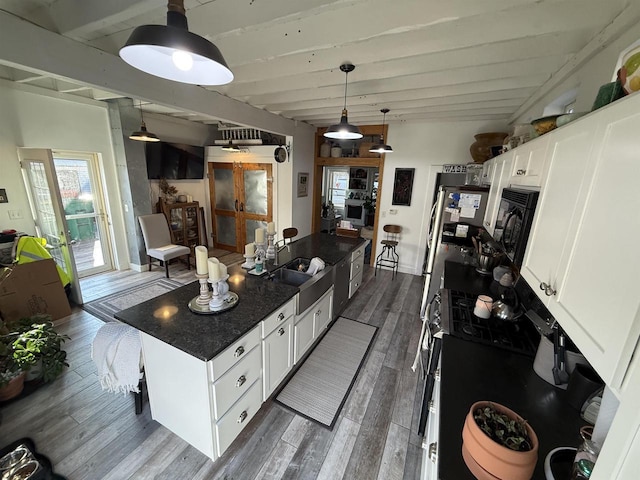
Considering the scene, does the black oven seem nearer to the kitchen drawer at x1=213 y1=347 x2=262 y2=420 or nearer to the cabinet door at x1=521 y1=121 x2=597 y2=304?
the cabinet door at x1=521 y1=121 x2=597 y2=304

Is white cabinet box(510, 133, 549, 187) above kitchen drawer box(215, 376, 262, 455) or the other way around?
above

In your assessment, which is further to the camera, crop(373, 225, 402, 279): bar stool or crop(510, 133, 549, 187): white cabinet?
crop(373, 225, 402, 279): bar stool

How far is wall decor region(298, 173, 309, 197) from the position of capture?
16.0 feet

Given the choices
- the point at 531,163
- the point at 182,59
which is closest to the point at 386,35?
the point at 531,163

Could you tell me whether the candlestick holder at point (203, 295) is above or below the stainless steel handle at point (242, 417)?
above

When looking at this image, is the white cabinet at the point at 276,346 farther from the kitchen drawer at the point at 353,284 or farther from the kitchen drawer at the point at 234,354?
the kitchen drawer at the point at 353,284

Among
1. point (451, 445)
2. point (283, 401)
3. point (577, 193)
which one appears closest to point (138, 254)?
point (283, 401)

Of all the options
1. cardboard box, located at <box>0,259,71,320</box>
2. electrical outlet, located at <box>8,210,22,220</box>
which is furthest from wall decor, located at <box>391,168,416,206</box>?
electrical outlet, located at <box>8,210,22,220</box>

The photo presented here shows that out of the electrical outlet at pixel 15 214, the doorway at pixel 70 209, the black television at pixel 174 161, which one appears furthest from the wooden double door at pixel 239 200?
the electrical outlet at pixel 15 214

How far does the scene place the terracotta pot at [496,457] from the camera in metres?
0.75

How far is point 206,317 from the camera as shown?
1644 millimetres

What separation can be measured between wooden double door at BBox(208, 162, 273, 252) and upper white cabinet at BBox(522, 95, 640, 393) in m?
4.39

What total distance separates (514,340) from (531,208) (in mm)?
818

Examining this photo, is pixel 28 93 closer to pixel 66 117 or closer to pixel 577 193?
pixel 66 117
